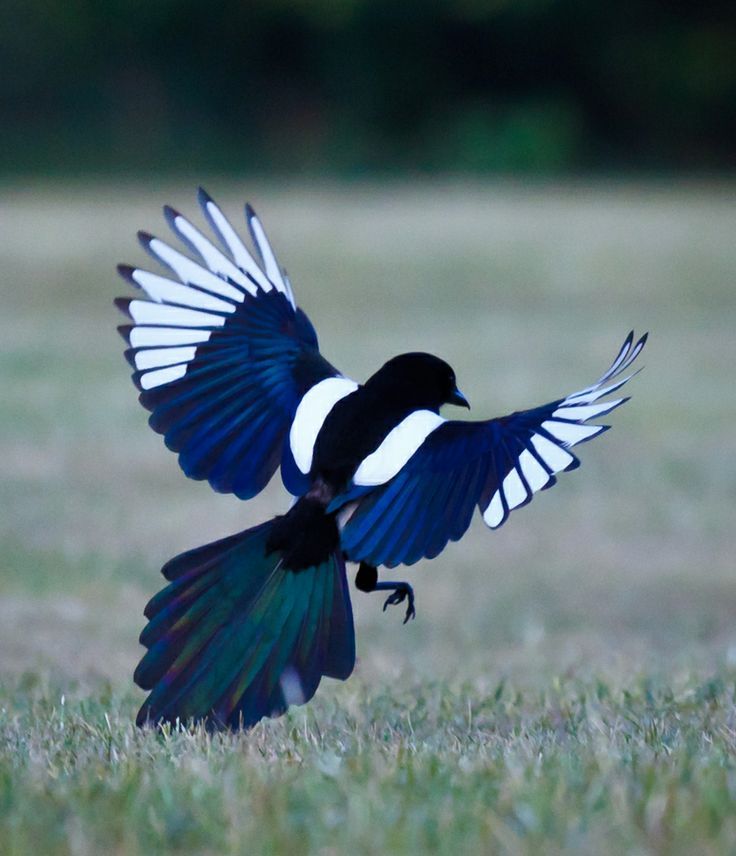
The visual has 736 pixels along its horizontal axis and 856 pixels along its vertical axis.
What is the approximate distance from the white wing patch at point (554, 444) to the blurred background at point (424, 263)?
172 cm

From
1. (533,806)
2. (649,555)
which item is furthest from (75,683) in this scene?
(649,555)

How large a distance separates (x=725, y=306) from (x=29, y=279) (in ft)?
23.7

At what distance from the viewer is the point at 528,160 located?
1156 inches

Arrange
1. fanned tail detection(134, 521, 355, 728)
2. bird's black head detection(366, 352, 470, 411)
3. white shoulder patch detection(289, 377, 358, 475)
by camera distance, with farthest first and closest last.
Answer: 1. bird's black head detection(366, 352, 470, 411)
2. white shoulder patch detection(289, 377, 358, 475)
3. fanned tail detection(134, 521, 355, 728)

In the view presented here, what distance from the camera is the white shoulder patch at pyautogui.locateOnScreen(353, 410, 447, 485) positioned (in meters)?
3.84

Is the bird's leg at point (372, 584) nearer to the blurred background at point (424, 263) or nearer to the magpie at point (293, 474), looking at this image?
the magpie at point (293, 474)

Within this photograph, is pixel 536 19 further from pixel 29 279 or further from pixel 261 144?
pixel 29 279

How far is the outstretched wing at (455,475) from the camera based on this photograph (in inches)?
145

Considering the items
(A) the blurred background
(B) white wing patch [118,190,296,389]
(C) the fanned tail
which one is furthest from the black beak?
(A) the blurred background

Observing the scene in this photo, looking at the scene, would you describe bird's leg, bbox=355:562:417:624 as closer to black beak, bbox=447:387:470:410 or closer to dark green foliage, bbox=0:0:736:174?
black beak, bbox=447:387:470:410

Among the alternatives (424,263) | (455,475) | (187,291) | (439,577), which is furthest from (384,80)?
(455,475)

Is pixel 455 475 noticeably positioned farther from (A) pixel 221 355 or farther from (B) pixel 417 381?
(A) pixel 221 355

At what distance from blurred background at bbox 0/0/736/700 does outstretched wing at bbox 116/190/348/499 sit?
1.38 metres

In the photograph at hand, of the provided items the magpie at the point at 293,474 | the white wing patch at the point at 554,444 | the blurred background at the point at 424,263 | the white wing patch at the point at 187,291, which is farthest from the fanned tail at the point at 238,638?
the blurred background at the point at 424,263
